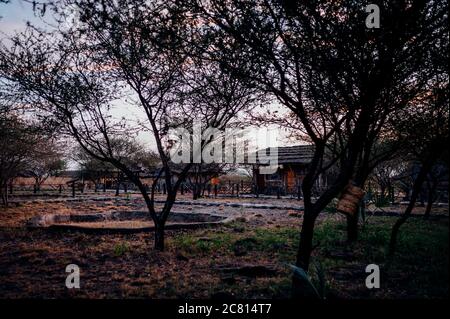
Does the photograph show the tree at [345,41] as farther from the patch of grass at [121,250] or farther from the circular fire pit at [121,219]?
the circular fire pit at [121,219]

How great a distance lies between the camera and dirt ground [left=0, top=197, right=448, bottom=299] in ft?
15.9

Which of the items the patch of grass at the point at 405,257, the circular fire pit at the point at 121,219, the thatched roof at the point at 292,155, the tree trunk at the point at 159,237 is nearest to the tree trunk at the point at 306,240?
the patch of grass at the point at 405,257

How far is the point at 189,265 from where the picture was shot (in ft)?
21.7

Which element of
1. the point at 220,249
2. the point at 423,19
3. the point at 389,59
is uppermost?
the point at 423,19

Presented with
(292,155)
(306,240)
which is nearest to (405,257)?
(306,240)

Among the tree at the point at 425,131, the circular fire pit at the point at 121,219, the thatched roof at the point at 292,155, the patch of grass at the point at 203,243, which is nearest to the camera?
the tree at the point at 425,131

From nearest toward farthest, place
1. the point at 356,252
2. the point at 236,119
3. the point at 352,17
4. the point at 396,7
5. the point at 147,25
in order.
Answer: the point at 396,7
the point at 352,17
the point at 147,25
the point at 356,252
the point at 236,119

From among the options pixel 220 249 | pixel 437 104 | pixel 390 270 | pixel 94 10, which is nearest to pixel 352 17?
pixel 437 104

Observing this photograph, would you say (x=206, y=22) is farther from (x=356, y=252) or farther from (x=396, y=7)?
(x=356, y=252)

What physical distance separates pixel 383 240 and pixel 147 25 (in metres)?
7.01

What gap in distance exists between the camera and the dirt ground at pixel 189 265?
15.9 feet

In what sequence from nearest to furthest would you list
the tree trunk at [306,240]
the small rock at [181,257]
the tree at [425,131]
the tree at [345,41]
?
the tree at [425,131] → the tree at [345,41] → the tree trunk at [306,240] → the small rock at [181,257]

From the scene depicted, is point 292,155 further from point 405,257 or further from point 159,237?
point 405,257

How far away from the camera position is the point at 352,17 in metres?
4.50
